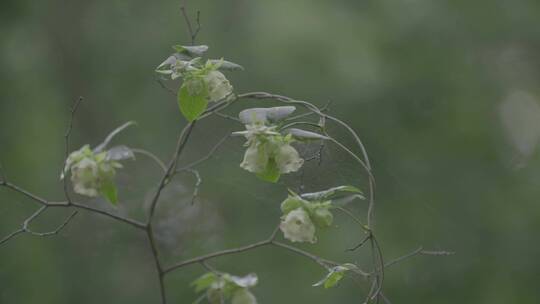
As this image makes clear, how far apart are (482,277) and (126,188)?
174 cm

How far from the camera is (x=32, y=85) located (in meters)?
4.24

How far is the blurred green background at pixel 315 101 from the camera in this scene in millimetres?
3877

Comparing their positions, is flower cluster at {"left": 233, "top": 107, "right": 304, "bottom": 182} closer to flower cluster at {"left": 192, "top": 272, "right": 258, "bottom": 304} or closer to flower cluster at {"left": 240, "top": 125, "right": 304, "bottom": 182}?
flower cluster at {"left": 240, "top": 125, "right": 304, "bottom": 182}

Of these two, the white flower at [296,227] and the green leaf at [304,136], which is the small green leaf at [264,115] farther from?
the white flower at [296,227]

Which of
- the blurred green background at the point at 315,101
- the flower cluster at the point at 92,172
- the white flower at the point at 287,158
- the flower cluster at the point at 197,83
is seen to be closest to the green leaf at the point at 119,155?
the flower cluster at the point at 92,172

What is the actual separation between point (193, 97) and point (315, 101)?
253cm

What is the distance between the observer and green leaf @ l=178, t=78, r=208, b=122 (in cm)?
127

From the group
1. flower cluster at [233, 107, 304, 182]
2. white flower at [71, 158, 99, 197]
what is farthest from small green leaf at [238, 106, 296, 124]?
white flower at [71, 158, 99, 197]

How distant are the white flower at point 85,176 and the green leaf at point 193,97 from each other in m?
0.16

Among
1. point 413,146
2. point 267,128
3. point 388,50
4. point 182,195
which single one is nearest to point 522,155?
point 413,146

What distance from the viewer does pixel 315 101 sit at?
379cm

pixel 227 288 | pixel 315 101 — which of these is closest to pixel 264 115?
pixel 227 288

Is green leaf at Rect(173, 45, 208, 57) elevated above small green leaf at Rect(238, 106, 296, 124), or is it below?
→ above

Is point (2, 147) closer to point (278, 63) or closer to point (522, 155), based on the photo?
point (278, 63)
